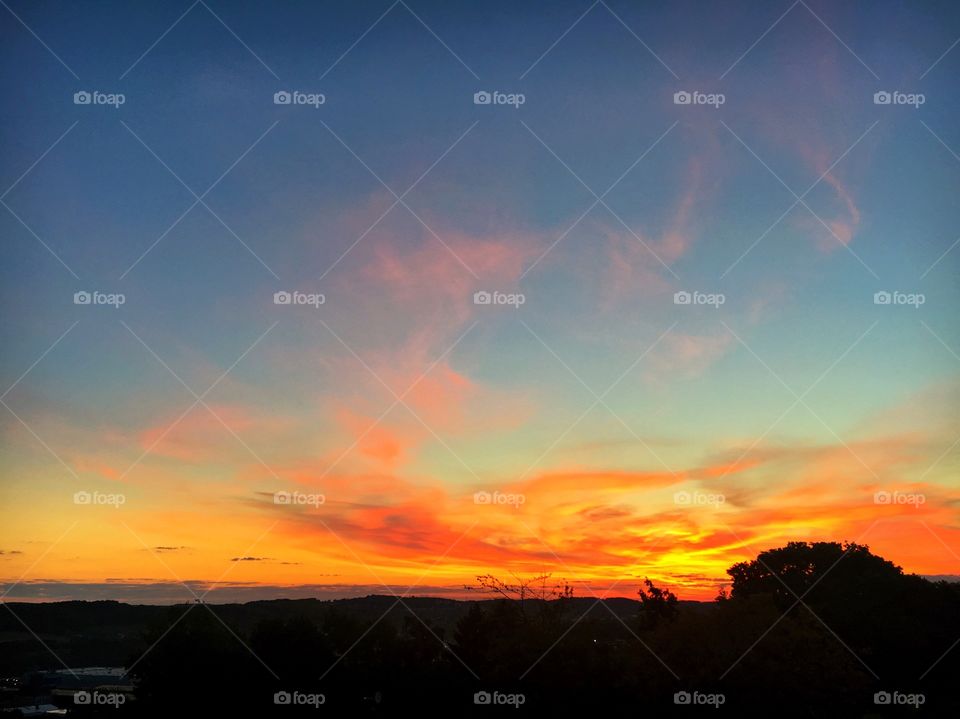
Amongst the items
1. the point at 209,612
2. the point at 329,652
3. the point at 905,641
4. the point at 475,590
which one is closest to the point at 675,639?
the point at 475,590

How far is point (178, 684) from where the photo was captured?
14734 mm

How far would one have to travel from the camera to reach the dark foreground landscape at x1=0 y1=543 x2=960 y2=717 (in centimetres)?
1291

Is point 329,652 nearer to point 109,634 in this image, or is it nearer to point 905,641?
point 109,634

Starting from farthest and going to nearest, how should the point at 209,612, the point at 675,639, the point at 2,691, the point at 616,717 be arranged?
the point at 209,612, the point at 675,639, the point at 616,717, the point at 2,691

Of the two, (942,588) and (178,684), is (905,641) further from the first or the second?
(178,684)

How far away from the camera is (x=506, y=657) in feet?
48.7

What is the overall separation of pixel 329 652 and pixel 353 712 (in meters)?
2.08

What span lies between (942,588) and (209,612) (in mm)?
16769

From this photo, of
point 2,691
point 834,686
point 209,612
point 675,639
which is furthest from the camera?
point 209,612

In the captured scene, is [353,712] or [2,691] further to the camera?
[353,712]

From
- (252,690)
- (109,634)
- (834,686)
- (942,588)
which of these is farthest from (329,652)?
(942,588)

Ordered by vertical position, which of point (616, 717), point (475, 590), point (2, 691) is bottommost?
point (616, 717)

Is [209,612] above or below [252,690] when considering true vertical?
above

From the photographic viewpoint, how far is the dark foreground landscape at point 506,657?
12.9 m
